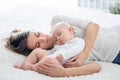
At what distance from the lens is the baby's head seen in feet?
4.69

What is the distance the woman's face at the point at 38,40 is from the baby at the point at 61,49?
0.14 ft

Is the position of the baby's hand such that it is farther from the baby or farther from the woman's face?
the woman's face

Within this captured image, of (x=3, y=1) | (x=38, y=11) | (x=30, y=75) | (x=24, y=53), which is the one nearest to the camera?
(x=30, y=75)

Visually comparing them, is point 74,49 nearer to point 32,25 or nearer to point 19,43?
point 19,43

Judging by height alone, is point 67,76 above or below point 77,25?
below

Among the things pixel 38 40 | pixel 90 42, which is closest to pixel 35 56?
pixel 38 40

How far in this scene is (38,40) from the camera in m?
1.47

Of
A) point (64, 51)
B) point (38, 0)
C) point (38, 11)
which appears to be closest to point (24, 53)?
point (64, 51)

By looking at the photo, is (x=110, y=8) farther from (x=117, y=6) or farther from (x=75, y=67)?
(x=75, y=67)

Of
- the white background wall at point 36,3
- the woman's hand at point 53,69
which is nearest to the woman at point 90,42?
the woman's hand at point 53,69

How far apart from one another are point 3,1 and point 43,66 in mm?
1818

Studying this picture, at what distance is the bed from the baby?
78 mm

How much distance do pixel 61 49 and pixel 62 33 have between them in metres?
0.09

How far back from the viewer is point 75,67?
1310 mm
